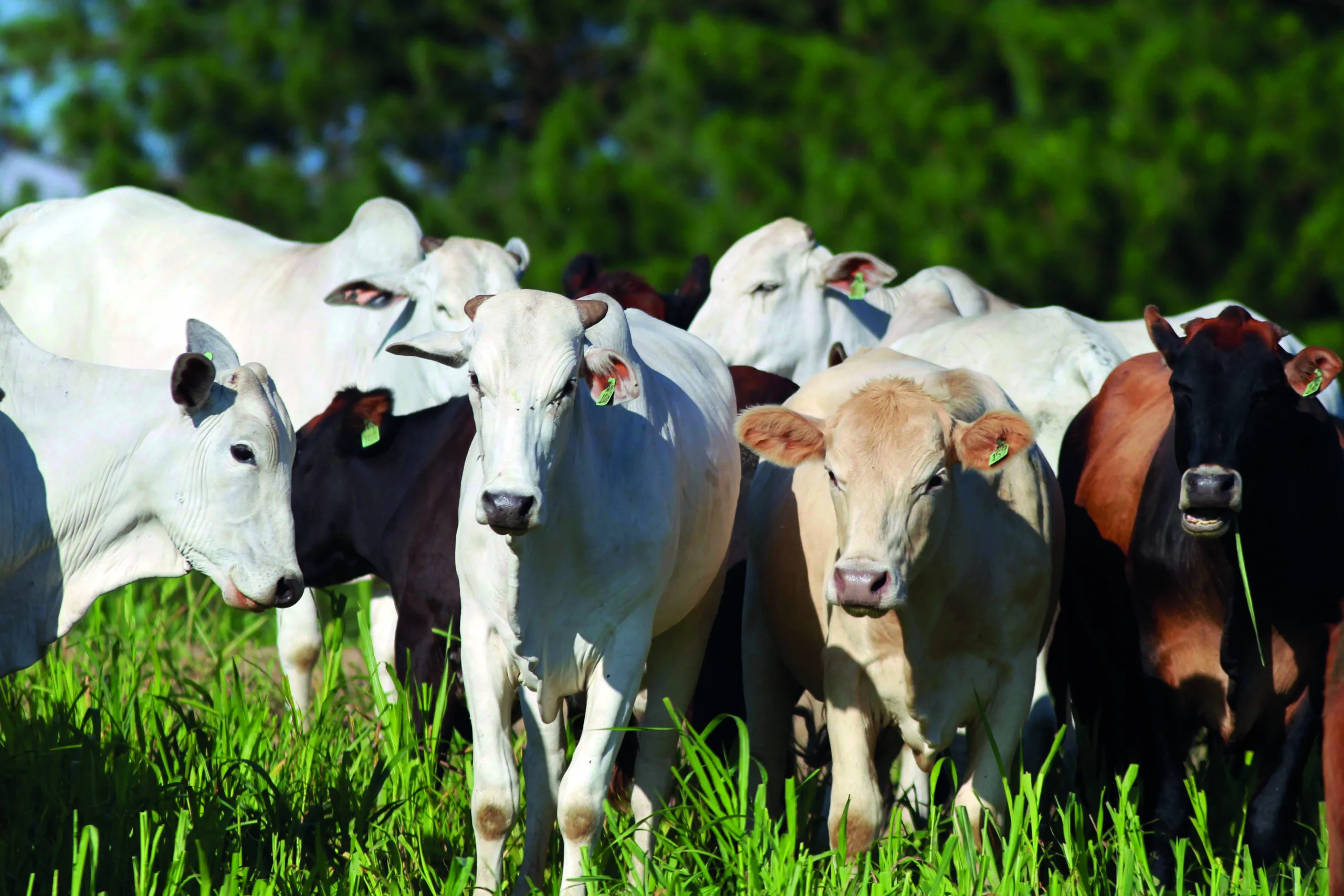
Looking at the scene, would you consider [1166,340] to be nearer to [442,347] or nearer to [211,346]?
[442,347]

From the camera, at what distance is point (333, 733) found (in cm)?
543

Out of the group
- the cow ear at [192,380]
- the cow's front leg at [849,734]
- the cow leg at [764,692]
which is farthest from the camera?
the cow leg at [764,692]

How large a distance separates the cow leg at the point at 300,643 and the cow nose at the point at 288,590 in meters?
2.17

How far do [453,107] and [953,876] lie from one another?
1401 cm

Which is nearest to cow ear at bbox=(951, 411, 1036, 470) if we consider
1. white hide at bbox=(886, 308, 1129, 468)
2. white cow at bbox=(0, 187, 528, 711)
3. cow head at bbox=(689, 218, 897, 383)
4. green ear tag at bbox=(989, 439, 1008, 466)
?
green ear tag at bbox=(989, 439, 1008, 466)

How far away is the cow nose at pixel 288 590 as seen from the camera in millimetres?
4148

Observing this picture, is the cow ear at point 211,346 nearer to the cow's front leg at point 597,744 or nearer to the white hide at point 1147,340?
the cow's front leg at point 597,744

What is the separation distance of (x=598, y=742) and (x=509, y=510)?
33.5 inches

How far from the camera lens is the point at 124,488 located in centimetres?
414

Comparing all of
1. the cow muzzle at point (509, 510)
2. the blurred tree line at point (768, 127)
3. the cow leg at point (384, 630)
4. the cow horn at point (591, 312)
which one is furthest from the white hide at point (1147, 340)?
the blurred tree line at point (768, 127)

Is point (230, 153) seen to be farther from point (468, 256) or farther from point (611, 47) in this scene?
point (468, 256)

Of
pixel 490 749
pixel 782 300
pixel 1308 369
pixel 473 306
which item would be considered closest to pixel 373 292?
pixel 782 300

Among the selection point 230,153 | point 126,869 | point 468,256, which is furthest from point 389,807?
point 230,153

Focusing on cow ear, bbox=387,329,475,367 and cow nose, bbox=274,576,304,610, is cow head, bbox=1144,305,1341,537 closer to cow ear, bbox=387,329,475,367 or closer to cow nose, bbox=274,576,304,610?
cow ear, bbox=387,329,475,367
